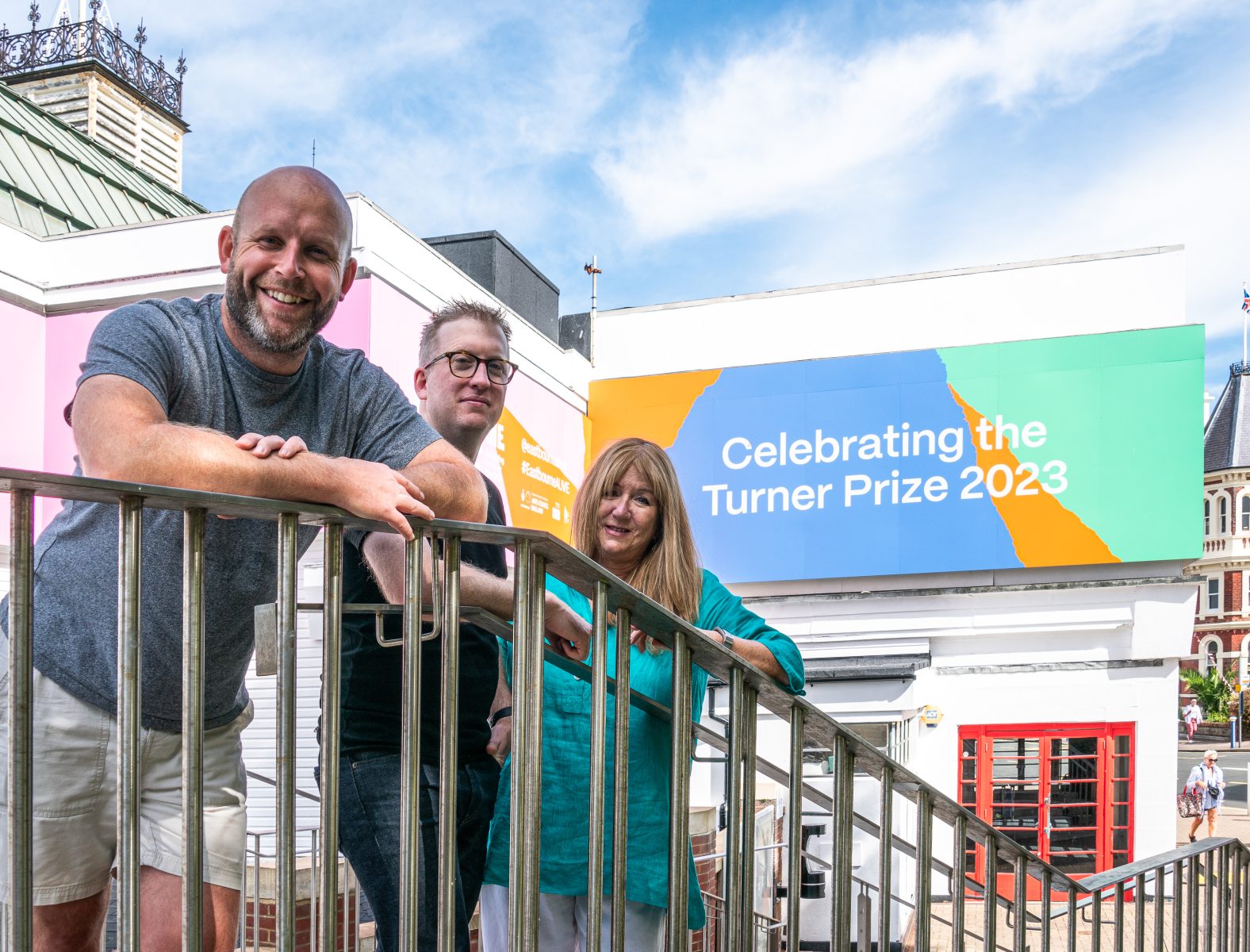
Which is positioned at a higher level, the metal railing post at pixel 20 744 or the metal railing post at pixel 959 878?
the metal railing post at pixel 20 744

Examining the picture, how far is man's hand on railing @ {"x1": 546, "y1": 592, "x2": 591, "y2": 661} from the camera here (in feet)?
6.05

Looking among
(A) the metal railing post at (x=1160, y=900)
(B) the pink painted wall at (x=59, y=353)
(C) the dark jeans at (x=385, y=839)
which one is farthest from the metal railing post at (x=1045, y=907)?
(B) the pink painted wall at (x=59, y=353)

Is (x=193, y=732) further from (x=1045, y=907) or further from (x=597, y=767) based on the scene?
(x=1045, y=907)

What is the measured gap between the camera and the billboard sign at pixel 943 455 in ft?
42.2

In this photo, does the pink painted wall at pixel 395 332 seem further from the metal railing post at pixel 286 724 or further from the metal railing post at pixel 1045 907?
the metal railing post at pixel 286 724

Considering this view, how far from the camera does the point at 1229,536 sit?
52.8m

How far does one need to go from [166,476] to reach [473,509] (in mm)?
452

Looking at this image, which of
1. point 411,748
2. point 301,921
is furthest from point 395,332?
point 411,748

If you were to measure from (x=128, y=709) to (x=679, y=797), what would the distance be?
2.86 ft

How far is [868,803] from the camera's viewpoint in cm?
971

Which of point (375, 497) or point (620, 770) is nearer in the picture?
point (375, 497)

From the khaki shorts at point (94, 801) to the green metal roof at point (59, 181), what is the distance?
11060 millimetres

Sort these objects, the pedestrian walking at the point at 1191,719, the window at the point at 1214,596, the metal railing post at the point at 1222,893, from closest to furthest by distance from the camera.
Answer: the metal railing post at the point at 1222,893
the pedestrian walking at the point at 1191,719
the window at the point at 1214,596

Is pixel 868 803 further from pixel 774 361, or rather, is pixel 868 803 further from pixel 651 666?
pixel 651 666
